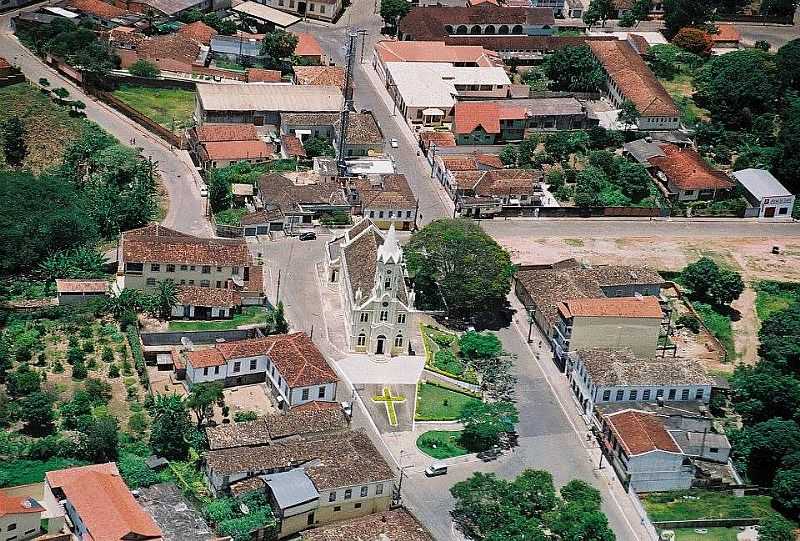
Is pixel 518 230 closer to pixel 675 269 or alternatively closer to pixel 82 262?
pixel 675 269

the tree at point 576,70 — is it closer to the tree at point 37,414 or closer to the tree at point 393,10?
the tree at point 393,10

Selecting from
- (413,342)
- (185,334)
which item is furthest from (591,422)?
(185,334)

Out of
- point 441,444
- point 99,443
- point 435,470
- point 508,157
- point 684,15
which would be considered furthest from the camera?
point 684,15

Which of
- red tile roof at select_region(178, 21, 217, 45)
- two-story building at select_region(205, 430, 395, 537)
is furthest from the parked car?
red tile roof at select_region(178, 21, 217, 45)

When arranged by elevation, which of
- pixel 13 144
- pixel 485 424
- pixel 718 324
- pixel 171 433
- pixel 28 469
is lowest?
pixel 28 469

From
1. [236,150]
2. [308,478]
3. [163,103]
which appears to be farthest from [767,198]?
[308,478]

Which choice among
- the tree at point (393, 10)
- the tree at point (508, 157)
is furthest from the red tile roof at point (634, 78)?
the tree at point (393, 10)

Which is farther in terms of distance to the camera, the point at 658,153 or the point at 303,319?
the point at 658,153

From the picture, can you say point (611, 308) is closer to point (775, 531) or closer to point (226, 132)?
point (775, 531)
